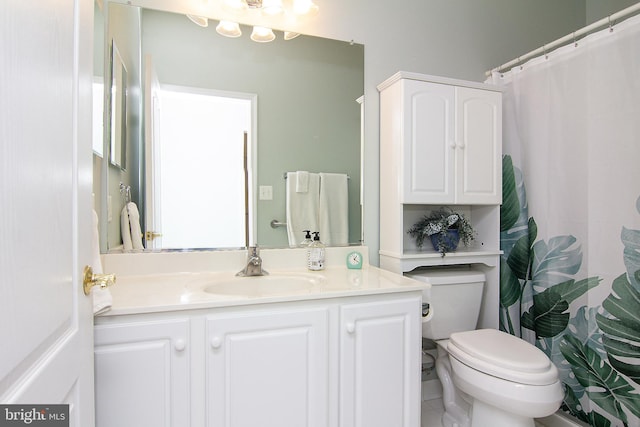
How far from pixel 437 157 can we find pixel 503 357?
952 millimetres

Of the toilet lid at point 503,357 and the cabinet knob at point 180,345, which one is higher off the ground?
the cabinet knob at point 180,345

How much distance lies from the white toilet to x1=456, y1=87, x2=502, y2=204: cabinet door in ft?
1.48

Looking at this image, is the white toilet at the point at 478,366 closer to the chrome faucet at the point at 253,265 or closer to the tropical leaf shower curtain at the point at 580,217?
the tropical leaf shower curtain at the point at 580,217

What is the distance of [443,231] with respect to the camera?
1821 millimetres

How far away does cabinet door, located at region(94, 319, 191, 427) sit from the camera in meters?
1.01

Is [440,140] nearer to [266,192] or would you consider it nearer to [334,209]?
[334,209]

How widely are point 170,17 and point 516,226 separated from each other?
207 centimetres

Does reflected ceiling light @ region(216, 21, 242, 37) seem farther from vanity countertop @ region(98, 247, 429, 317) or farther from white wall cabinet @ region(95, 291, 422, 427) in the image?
white wall cabinet @ region(95, 291, 422, 427)

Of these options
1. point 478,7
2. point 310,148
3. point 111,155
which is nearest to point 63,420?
point 111,155

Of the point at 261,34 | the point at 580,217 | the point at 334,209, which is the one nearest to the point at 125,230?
the point at 334,209

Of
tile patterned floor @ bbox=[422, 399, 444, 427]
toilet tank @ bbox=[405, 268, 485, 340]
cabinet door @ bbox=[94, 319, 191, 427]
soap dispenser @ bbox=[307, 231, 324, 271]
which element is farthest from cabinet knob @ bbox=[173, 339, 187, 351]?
tile patterned floor @ bbox=[422, 399, 444, 427]

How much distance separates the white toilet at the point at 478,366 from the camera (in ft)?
4.31

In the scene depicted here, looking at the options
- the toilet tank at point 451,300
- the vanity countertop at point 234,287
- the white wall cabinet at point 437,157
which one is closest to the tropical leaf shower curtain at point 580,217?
the white wall cabinet at point 437,157

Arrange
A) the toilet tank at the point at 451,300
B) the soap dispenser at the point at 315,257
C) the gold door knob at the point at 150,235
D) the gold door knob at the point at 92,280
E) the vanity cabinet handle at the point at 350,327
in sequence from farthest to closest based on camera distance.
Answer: the toilet tank at the point at 451,300, the soap dispenser at the point at 315,257, the gold door knob at the point at 150,235, the vanity cabinet handle at the point at 350,327, the gold door knob at the point at 92,280
